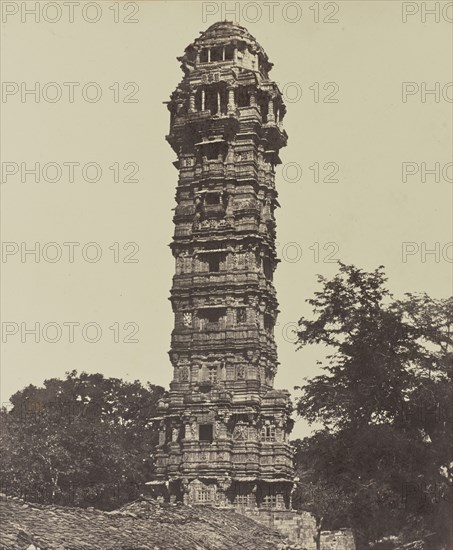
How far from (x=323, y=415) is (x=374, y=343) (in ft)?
8.46

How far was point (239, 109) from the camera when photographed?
45.5 meters

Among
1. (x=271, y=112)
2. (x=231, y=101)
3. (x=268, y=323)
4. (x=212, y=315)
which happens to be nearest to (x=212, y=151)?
(x=231, y=101)

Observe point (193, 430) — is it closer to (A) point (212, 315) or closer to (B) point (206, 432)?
(B) point (206, 432)

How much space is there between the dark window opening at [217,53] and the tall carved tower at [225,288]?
0.13 m

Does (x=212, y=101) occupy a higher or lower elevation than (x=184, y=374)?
higher

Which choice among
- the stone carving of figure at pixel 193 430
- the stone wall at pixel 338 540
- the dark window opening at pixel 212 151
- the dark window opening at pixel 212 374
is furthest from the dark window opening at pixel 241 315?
the stone wall at pixel 338 540

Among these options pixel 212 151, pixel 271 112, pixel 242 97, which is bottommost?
pixel 212 151

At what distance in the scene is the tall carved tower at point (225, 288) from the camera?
4012cm

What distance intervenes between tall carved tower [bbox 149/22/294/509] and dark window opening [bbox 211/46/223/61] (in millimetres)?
127

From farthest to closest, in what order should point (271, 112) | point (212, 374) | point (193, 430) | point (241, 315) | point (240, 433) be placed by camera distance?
point (271, 112)
point (241, 315)
point (212, 374)
point (193, 430)
point (240, 433)

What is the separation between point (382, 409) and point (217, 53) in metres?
29.9

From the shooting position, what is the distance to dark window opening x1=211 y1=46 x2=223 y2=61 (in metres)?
46.4

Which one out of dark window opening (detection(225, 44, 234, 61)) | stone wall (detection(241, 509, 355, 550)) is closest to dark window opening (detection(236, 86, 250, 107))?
dark window opening (detection(225, 44, 234, 61))

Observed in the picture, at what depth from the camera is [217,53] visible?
4659cm
